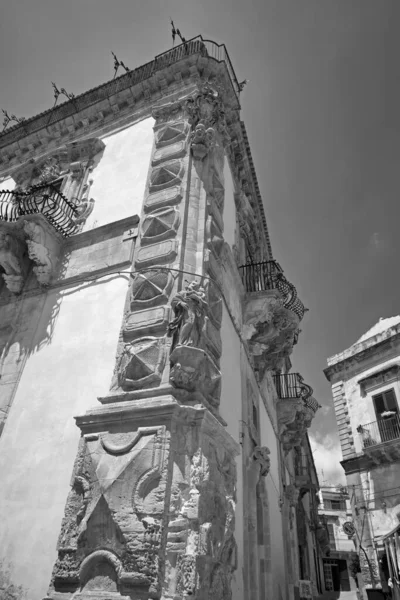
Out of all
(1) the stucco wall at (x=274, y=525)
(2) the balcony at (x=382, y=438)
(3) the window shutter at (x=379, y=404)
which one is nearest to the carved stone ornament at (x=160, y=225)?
(1) the stucco wall at (x=274, y=525)

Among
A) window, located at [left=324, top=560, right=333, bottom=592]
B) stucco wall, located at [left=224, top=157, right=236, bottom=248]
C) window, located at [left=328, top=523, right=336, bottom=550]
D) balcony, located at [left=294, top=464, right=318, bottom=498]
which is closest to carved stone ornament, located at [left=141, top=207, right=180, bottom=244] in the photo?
stucco wall, located at [left=224, top=157, right=236, bottom=248]

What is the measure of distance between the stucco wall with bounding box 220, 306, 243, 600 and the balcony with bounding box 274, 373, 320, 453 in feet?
23.1

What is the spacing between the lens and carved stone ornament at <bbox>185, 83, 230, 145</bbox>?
8312mm

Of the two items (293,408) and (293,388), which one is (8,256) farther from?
(293,388)

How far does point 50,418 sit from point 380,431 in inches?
691

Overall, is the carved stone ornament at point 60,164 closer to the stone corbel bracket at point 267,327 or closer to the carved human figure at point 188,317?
the stone corbel bracket at point 267,327

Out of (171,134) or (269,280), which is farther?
(269,280)

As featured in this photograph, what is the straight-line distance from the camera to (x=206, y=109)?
852 cm

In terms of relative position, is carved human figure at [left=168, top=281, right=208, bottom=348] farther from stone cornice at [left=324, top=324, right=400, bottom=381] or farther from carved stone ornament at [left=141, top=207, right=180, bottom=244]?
stone cornice at [left=324, top=324, right=400, bottom=381]

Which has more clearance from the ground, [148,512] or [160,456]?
[160,456]

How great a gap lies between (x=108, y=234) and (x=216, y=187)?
221 centimetres

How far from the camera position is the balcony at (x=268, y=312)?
9.12 meters

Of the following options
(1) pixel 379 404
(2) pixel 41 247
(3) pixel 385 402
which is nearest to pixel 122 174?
(2) pixel 41 247

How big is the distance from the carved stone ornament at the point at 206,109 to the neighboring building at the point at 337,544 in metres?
33.9
